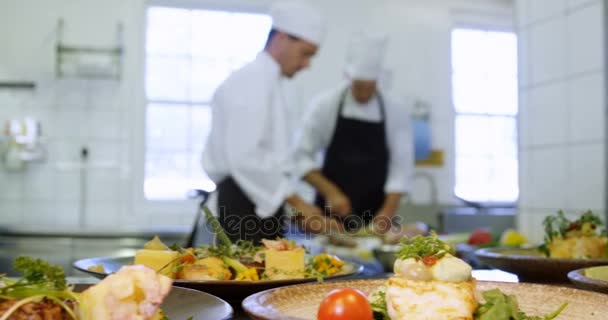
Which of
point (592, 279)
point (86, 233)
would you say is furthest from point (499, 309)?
point (86, 233)

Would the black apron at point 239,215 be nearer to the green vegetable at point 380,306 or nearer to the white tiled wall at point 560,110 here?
the white tiled wall at point 560,110

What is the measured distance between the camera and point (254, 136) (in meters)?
2.56

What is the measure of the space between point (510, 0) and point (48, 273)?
5745mm

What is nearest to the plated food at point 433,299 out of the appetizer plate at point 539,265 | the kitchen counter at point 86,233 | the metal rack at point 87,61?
the appetizer plate at point 539,265

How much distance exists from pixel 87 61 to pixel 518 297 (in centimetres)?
444

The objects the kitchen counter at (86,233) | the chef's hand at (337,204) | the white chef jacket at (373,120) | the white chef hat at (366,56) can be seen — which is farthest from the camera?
the kitchen counter at (86,233)

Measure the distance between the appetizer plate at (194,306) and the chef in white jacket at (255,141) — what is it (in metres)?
1.67

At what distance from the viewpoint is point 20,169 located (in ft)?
15.8

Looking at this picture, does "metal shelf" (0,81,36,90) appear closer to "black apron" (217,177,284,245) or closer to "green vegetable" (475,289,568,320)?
"black apron" (217,177,284,245)

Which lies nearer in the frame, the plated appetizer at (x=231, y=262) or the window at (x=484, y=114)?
the plated appetizer at (x=231, y=262)

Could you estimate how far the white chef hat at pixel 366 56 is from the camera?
371 cm

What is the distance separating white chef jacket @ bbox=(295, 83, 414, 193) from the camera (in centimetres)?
383

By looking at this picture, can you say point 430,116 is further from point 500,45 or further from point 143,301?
point 143,301

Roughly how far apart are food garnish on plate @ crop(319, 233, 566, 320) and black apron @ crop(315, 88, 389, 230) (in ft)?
10.0
